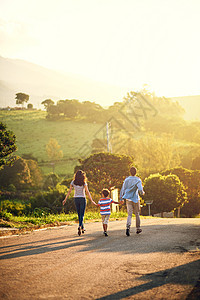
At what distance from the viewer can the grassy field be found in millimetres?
86938

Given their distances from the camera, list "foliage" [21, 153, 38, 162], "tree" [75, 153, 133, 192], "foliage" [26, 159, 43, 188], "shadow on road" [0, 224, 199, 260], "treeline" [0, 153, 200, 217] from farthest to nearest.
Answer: "foliage" [21, 153, 38, 162]
"foliage" [26, 159, 43, 188]
"tree" [75, 153, 133, 192]
"treeline" [0, 153, 200, 217]
"shadow on road" [0, 224, 199, 260]

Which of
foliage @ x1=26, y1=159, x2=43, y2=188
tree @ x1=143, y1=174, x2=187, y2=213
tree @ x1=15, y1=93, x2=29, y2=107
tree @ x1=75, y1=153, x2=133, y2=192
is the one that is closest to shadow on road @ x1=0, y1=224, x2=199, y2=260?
tree @ x1=75, y1=153, x2=133, y2=192

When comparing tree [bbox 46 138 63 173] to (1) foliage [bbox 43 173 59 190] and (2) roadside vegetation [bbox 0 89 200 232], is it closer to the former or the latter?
(2) roadside vegetation [bbox 0 89 200 232]

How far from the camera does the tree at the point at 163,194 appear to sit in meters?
44.2

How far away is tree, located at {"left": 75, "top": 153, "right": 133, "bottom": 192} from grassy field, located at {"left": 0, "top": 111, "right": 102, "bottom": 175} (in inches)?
1657

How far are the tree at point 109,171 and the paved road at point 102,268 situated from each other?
21268 millimetres

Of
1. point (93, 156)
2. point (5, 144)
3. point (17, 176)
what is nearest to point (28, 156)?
point (17, 176)

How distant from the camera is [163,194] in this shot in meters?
44.7

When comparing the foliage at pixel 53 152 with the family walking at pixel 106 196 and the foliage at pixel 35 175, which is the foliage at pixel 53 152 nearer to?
the foliage at pixel 35 175

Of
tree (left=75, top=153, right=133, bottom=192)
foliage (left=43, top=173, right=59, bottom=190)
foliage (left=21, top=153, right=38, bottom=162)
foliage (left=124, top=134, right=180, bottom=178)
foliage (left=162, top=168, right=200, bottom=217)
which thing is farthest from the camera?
foliage (left=21, top=153, right=38, bottom=162)

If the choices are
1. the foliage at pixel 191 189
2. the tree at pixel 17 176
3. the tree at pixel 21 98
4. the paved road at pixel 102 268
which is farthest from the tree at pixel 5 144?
the tree at pixel 21 98

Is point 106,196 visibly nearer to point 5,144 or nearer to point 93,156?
point 5,144

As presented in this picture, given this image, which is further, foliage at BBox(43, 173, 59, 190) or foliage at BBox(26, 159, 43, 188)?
foliage at BBox(26, 159, 43, 188)

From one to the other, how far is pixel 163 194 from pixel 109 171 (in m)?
14.6
